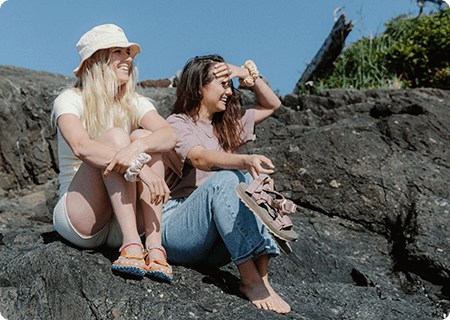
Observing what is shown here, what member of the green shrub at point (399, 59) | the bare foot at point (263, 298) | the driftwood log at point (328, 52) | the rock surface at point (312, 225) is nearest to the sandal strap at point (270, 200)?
the bare foot at point (263, 298)

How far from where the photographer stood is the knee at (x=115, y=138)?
2.20 meters

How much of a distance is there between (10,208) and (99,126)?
2.98 metres

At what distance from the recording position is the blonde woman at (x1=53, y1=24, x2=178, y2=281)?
6.88ft

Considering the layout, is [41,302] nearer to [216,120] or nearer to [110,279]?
[110,279]

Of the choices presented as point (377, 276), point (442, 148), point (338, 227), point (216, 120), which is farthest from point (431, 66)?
point (216, 120)

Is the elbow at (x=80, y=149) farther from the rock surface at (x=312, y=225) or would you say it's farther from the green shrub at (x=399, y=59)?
the green shrub at (x=399, y=59)

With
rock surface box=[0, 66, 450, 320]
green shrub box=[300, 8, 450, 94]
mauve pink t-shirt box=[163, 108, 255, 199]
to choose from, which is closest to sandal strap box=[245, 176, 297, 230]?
rock surface box=[0, 66, 450, 320]

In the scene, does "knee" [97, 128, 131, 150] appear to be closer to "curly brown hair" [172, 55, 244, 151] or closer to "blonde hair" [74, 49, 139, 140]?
"blonde hair" [74, 49, 139, 140]

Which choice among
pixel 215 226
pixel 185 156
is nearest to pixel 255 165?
pixel 215 226

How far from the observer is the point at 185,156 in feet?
8.36

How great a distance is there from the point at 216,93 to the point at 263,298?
1.39 m

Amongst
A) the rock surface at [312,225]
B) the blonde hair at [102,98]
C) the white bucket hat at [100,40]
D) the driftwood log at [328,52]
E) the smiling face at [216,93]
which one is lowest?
the rock surface at [312,225]

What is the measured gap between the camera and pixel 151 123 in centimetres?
250

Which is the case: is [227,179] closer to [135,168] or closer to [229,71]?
[135,168]
